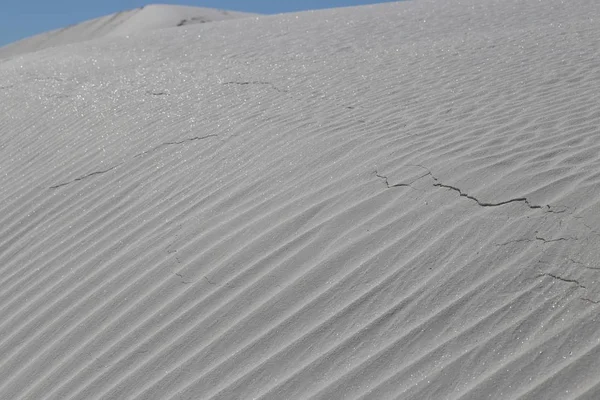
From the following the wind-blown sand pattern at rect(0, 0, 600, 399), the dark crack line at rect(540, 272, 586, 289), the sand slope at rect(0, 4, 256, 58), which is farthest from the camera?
the sand slope at rect(0, 4, 256, 58)

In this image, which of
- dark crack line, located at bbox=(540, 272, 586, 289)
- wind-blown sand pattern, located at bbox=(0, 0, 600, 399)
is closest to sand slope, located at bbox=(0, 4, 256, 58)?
wind-blown sand pattern, located at bbox=(0, 0, 600, 399)

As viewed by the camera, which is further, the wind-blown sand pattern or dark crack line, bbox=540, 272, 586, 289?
dark crack line, bbox=540, 272, 586, 289

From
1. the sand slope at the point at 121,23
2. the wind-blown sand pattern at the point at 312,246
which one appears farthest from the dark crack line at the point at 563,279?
the sand slope at the point at 121,23

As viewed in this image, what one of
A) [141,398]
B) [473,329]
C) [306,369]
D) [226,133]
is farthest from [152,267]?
[226,133]

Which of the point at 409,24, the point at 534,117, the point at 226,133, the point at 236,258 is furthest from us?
the point at 409,24

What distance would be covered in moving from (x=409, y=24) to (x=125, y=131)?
25.1ft

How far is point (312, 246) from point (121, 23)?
3889 centimetres

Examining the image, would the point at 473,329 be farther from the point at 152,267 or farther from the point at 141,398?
the point at 152,267

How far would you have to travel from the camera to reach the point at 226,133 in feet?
17.6

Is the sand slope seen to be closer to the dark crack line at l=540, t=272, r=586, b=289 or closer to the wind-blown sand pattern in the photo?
the wind-blown sand pattern

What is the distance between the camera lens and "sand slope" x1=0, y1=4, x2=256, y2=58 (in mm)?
37094

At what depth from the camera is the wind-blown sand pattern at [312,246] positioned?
2.62m

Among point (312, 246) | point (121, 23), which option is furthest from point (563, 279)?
point (121, 23)

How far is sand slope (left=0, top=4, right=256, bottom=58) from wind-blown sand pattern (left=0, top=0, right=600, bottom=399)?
31.5 metres
